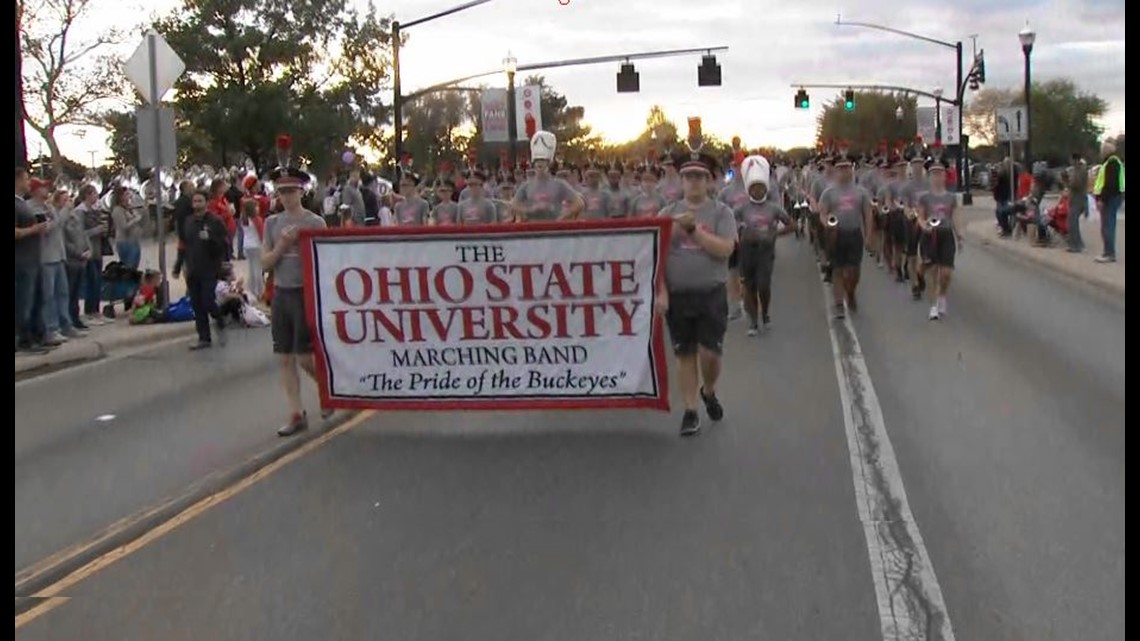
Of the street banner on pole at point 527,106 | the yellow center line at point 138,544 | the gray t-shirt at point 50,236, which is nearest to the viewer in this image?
the gray t-shirt at point 50,236

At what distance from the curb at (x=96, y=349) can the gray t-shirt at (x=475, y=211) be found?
646 cm

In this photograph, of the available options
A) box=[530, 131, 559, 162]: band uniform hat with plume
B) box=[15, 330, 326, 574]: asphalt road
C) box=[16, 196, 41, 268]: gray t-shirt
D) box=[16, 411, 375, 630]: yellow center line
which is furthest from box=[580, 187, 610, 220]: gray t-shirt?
box=[16, 196, 41, 268]: gray t-shirt

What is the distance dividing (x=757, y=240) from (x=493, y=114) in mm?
4742

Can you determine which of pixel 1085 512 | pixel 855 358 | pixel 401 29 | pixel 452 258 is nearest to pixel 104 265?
pixel 401 29

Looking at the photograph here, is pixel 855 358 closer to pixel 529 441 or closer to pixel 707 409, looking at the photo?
pixel 707 409

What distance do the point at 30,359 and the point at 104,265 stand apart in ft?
3.13

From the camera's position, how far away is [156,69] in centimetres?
162

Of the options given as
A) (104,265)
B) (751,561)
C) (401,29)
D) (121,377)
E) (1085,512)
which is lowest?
(751,561)

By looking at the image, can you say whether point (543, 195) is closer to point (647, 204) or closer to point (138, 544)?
point (647, 204)

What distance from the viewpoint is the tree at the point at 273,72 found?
1.81 metres

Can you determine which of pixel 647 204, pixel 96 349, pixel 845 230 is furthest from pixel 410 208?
pixel 96 349

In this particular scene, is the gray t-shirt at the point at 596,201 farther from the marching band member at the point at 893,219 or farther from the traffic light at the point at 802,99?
the traffic light at the point at 802,99

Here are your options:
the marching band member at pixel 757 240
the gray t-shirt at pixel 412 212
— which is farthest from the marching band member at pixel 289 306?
the marching band member at pixel 757 240

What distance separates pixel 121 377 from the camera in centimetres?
198
